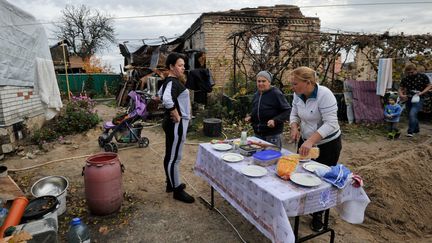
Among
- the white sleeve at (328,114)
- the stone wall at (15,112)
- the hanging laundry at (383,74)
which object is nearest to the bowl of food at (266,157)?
the white sleeve at (328,114)

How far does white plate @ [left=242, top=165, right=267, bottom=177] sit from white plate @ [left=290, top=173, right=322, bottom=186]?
0.26 metres

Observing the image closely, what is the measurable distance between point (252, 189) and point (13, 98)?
5.92 m

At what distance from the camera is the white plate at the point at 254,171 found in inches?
87.0

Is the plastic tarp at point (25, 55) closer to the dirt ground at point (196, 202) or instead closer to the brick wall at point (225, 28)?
the dirt ground at point (196, 202)

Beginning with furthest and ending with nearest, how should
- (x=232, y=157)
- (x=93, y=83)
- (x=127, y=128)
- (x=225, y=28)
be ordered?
(x=93, y=83)
(x=225, y=28)
(x=127, y=128)
(x=232, y=157)

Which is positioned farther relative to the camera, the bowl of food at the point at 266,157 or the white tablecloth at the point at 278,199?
the bowl of food at the point at 266,157

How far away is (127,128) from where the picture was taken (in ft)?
18.8

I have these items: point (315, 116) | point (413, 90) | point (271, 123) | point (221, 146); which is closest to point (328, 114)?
point (315, 116)

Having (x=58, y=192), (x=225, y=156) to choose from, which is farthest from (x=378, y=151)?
(x=58, y=192)

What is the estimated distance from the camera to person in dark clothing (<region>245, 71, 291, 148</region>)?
3.29 m

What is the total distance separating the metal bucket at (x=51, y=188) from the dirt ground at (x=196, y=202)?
23 cm

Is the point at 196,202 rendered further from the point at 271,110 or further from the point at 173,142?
the point at 271,110

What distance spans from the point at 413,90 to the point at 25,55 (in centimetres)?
979

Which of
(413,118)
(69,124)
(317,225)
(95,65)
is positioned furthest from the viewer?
(95,65)
